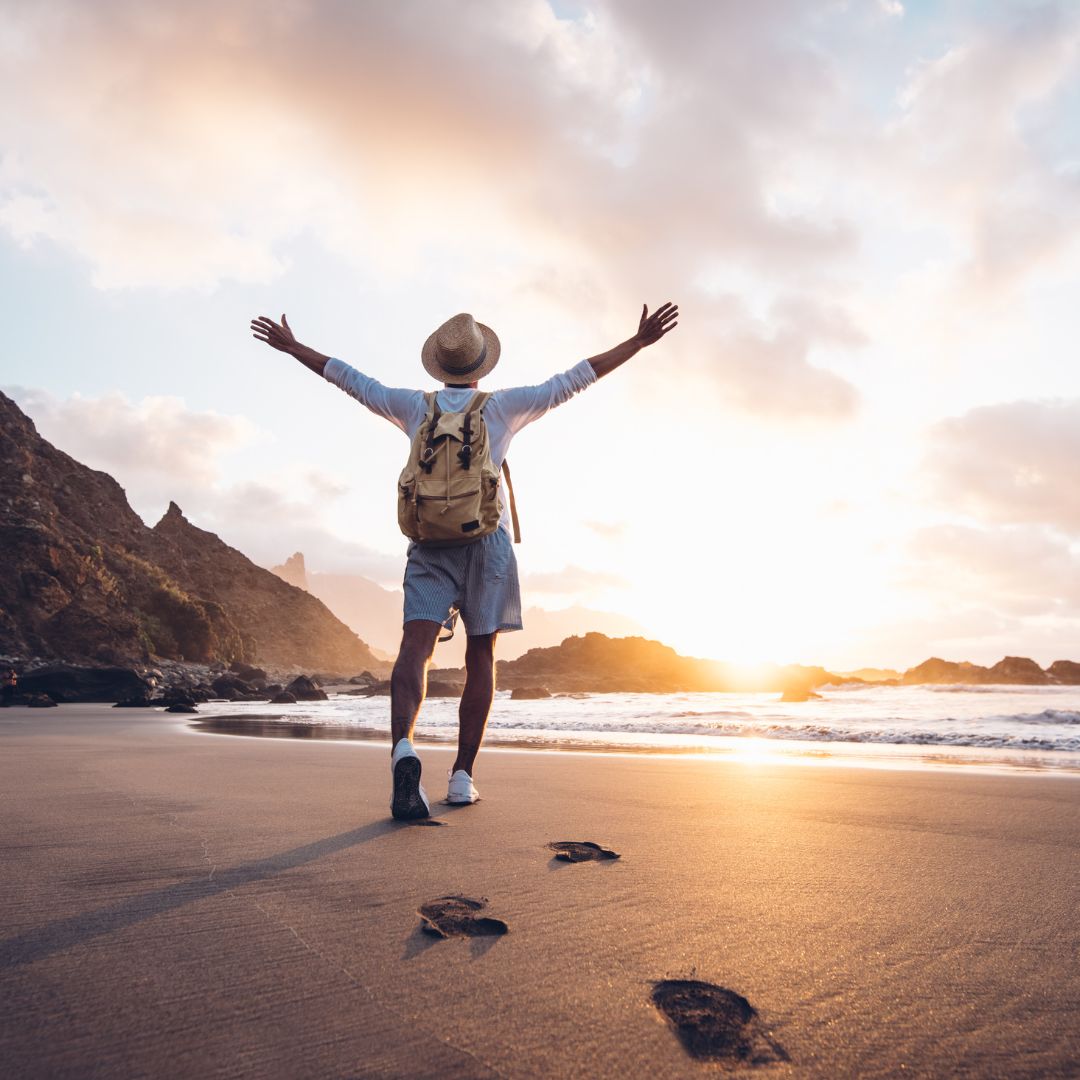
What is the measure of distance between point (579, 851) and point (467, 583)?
140 cm

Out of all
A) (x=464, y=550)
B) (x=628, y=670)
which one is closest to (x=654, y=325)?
(x=464, y=550)

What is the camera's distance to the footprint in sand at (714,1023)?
3.11 feet

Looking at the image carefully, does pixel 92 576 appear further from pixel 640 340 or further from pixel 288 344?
pixel 640 340

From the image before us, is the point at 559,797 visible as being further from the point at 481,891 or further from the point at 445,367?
the point at 445,367

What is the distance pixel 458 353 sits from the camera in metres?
3.54

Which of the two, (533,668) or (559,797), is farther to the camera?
(533,668)

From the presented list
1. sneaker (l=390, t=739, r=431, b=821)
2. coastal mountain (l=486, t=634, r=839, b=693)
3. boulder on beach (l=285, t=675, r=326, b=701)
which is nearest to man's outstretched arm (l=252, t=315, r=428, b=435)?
sneaker (l=390, t=739, r=431, b=821)

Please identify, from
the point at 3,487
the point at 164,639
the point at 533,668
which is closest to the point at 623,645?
the point at 533,668

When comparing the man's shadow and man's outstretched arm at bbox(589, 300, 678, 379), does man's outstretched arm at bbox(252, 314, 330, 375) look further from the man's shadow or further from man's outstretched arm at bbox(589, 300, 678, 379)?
the man's shadow

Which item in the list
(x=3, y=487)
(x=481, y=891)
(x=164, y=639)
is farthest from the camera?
(x=164, y=639)

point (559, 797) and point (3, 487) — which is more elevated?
point (3, 487)

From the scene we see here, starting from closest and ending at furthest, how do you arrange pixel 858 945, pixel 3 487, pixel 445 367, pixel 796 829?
pixel 858 945 → pixel 796 829 → pixel 445 367 → pixel 3 487

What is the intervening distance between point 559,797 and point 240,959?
220 centimetres

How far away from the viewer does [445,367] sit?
11.8 ft
